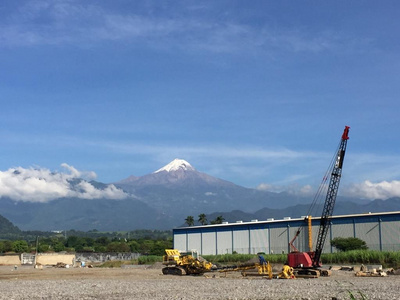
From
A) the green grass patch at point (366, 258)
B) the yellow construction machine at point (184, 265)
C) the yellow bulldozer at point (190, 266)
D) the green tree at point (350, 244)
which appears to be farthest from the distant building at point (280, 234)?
the yellow construction machine at point (184, 265)

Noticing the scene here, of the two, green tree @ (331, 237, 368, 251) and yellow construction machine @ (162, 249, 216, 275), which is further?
green tree @ (331, 237, 368, 251)

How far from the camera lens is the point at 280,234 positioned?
10906 cm

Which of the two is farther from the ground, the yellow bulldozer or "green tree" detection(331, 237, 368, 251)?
"green tree" detection(331, 237, 368, 251)

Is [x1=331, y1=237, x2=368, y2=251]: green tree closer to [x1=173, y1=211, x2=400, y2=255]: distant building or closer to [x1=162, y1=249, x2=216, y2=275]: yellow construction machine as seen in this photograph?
[x1=173, y1=211, x2=400, y2=255]: distant building

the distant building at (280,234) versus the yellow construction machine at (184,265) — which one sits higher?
the distant building at (280,234)

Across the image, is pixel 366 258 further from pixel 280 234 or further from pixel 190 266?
pixel 190 266

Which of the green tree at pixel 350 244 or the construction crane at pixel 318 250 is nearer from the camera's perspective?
the construction crane at pixel 318 250

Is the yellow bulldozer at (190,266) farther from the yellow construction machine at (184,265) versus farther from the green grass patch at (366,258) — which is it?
the green grass patch at (366,258)

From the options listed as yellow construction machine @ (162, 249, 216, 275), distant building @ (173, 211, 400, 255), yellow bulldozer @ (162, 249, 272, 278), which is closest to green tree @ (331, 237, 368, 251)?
distant building @ (173, 211, 400, 255)

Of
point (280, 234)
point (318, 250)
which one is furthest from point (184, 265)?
point (280, 234)

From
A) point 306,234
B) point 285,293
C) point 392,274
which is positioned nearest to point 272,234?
point 306,234

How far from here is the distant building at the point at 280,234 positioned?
9306cm

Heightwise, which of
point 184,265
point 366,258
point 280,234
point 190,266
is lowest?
point 190,266

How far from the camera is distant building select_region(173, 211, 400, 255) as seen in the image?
93062 mm
